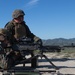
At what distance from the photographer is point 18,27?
11.6 metres

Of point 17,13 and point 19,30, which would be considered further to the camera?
point 19,30

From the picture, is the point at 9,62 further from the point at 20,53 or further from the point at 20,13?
the point at 20,13

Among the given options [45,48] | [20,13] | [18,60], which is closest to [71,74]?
[45,48]

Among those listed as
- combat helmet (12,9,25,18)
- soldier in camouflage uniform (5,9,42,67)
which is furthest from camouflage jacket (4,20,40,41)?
combat helmet (12,9,25,18)

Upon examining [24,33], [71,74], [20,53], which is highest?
[24,33]

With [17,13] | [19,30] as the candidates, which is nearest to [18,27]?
[19,30]

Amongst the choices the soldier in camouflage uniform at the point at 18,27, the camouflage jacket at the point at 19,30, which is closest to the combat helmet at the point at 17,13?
the soldier in camouflage uniform at the point at 18,27

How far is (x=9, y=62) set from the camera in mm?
10391

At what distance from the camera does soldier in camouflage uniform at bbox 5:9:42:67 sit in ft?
37.1

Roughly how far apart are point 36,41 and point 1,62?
1.49 metres

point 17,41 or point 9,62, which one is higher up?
point 17,41

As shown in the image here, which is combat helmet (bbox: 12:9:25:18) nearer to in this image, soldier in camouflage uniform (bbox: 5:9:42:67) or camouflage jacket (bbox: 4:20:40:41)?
soldier in camouflage uniform (bbox: 5:9:42:67)

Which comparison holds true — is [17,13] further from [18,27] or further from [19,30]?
[19,30]

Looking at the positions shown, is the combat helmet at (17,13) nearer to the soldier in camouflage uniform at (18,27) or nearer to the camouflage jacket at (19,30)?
the soldier in camouflage uniform at (18,27)
